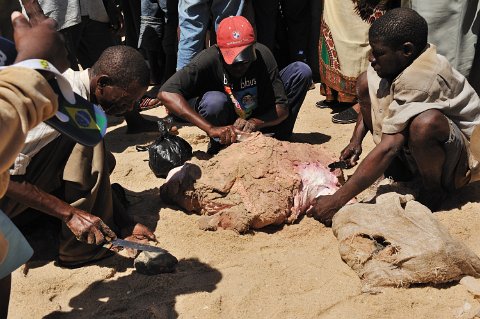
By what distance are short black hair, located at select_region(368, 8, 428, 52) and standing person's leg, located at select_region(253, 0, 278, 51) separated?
96.7 inches

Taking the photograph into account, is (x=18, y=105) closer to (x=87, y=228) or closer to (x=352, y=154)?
(x=87, y=228)

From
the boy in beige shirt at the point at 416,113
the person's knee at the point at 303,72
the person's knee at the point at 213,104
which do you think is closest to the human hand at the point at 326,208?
the boy in beige shirt at the point at 416,113

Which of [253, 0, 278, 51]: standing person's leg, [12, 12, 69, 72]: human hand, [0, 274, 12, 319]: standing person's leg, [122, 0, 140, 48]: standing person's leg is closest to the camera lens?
[12, 12, 69, 72]: human hand

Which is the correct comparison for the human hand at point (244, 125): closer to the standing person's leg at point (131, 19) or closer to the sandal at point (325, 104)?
the sandal at point (325, 104)

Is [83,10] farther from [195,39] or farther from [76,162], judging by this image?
[76,162]

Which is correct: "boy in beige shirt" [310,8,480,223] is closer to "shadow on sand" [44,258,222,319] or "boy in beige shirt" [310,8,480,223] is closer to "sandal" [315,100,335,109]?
"shadow on sand" [44,258,222,319]

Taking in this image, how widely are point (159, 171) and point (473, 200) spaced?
204cm

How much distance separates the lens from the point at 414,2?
4.44 metres

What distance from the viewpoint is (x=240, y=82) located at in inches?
160

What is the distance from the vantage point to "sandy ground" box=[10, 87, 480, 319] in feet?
8.55

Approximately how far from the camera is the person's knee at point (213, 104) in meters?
4.02

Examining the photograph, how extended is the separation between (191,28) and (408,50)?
2.25 metres

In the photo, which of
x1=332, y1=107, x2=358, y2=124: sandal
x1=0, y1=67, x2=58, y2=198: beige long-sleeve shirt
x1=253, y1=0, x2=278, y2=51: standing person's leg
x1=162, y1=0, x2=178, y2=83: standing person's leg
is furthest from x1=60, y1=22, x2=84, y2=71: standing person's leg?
x1=0, y1=67, x2=58, y2=198: beige long-sleeve shirt

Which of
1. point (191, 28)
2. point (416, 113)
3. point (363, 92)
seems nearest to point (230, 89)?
point (363, 92)
